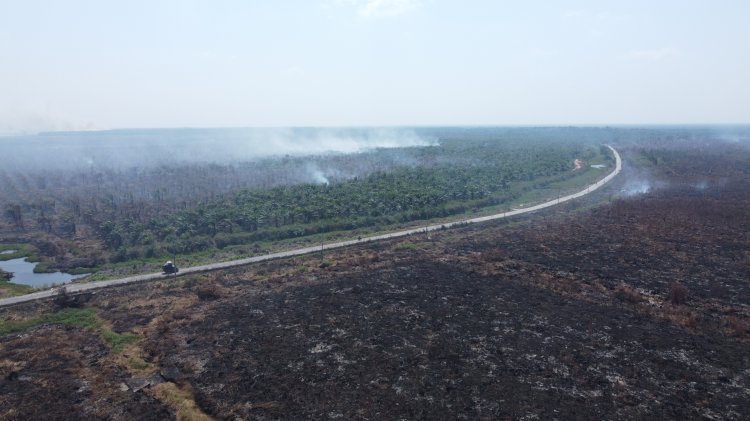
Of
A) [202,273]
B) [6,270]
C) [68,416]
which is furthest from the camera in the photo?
[6,270]

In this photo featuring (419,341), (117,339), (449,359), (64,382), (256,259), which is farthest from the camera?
(256,259)

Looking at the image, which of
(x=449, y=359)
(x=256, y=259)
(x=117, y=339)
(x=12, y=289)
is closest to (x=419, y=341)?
(x=449, y=359)

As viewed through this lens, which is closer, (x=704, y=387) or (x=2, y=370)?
(x=704, y=387)

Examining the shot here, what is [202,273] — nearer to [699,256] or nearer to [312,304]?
[312,304]

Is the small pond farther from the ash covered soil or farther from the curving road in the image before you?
the ash covered soil

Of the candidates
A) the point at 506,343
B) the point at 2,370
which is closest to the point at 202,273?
the point at 2,370

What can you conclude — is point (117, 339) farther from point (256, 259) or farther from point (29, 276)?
point (29, 276)

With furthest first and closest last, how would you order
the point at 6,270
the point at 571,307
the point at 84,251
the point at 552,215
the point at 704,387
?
the point at 552,215 < the point at 84,251 < the point at 6,270 < the point at 571,307 < the point at 704,387
